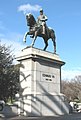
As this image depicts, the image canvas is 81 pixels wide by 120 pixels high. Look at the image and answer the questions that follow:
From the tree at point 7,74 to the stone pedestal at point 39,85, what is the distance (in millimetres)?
5083

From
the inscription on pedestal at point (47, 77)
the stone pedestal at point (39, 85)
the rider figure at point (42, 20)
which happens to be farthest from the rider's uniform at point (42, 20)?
the inscription on pedestal at point (47, 77)

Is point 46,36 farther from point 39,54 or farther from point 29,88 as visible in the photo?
point 29,88

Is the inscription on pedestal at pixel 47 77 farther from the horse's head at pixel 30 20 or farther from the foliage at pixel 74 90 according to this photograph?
the foliage at pixel 74 90

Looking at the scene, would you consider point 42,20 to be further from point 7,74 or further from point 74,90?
point 74,90

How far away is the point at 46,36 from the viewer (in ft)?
81.8

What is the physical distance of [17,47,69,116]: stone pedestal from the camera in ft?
71.8

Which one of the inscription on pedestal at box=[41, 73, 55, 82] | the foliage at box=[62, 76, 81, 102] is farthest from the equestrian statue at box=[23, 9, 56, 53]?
the foliage at box=[62, 76, 81, 102]

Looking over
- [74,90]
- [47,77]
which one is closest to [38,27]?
[47,77]

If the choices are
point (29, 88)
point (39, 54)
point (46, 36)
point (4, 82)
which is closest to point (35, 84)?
point (29, 88)

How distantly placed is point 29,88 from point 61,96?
3.58m

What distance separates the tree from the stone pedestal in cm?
508

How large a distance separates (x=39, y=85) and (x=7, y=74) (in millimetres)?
6946

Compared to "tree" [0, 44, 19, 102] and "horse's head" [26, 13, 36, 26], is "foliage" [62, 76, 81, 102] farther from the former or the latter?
"horse's head" [26, 13, 36, 26]

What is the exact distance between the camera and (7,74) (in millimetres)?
28797
